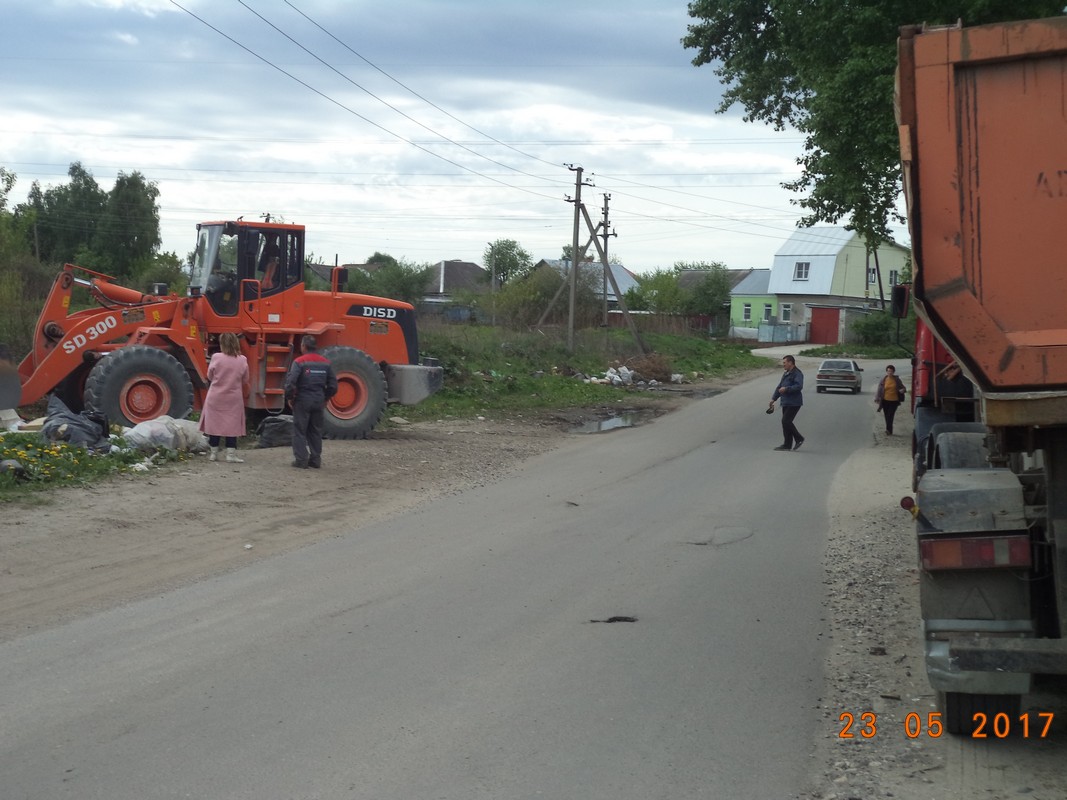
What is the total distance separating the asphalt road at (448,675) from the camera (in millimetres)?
4766

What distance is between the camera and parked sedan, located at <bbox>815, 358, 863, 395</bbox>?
38344 millimetres

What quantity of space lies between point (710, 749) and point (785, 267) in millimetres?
84297

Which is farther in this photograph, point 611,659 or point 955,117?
point 611,659

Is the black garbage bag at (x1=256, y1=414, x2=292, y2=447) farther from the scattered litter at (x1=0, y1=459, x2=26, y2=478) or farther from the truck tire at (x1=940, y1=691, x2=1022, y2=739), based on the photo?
the truck tire at (x1=940, y1=691, x2=1022, y2=739)

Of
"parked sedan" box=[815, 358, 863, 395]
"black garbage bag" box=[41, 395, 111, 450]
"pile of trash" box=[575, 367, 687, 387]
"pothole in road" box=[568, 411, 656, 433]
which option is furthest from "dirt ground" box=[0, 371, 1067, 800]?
"parked sedan" box=[815, 358, 863, 395]

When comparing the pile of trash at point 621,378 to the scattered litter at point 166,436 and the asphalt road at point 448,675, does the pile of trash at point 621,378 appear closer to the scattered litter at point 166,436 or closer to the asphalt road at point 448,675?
the scattered litter at point 166,436

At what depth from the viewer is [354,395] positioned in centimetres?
1764

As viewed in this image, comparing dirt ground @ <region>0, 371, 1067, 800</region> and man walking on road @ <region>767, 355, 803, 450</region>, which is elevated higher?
man walking on road @ <region>767, 355, 803, 450</region>

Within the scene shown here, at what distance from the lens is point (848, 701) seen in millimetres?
5938

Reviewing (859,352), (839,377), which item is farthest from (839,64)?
(859,352)

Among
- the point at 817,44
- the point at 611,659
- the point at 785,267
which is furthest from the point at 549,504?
the point at 785,267

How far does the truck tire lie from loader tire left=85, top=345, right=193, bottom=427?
12.6 m

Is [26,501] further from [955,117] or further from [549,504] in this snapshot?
[955,117]

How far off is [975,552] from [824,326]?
78.3 meters
